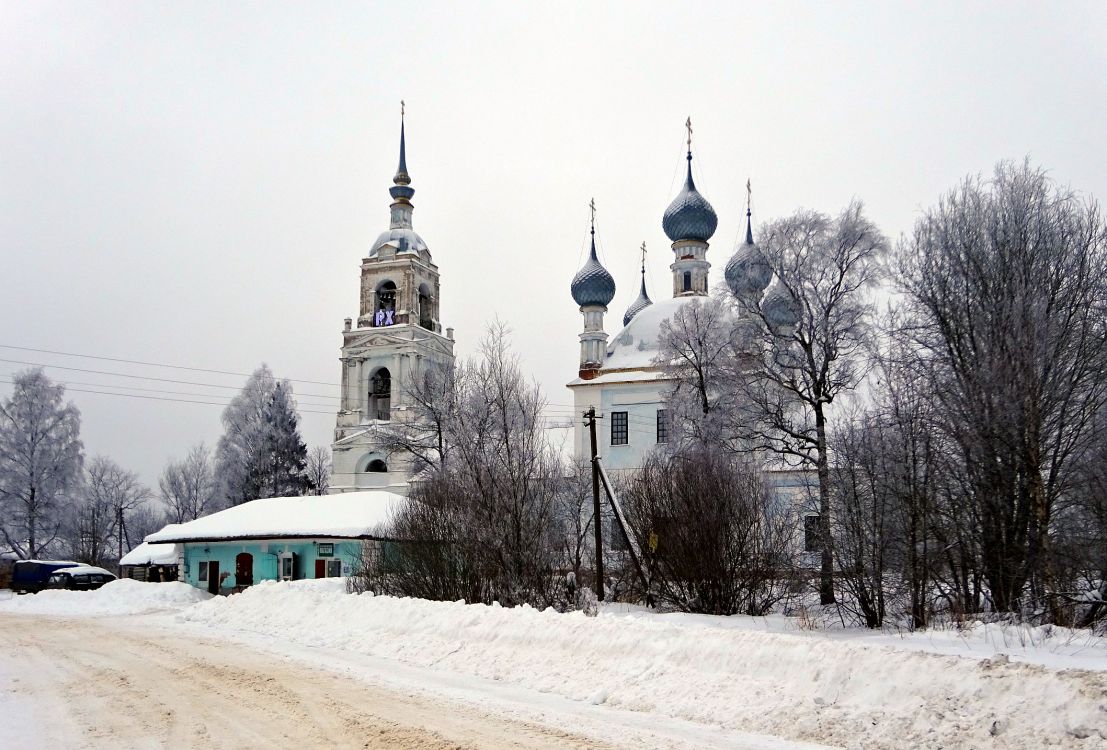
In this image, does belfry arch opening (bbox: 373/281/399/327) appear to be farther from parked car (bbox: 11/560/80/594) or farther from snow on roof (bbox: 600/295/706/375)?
parked car (bbox: 11/560/80/594)

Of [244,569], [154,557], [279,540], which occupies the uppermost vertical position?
[279,540]

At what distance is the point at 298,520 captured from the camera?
33625 millimetres

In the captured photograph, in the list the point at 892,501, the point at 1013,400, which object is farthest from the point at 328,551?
the point at 1013,400

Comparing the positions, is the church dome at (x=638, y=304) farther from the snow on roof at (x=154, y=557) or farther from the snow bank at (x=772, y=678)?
the snow bank at (x=772, y=678)

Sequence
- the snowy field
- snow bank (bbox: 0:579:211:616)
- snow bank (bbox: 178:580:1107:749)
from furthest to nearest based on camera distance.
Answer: snow bank (bbox: 0:579:211:616) → the snowy field → snow bank (bbox: 178:580:1107:749)

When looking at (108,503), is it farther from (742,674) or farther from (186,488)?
(742,674)

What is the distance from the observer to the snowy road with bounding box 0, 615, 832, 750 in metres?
→ 8.68

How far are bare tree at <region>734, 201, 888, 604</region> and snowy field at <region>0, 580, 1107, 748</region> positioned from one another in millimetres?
7467

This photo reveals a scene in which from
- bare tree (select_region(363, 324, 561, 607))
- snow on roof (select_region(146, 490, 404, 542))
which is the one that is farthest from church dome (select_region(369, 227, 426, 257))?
bare tree (select_region(363, 324, 561, 607))

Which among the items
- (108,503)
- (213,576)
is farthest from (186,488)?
(213,576)

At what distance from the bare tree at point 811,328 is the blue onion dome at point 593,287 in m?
23.0

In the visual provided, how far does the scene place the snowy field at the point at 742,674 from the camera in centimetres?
814

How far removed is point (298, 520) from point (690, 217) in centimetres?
2649

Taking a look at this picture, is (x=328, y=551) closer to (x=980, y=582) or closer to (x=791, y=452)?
(x=791, y=452)
